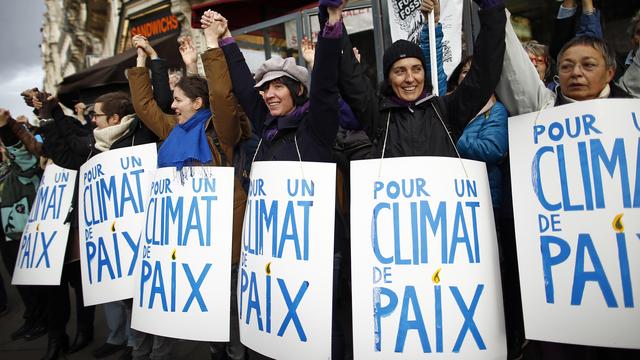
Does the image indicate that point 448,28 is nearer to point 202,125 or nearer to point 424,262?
point 202,125

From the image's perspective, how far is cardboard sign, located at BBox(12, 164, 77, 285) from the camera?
287 cm

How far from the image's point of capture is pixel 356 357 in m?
1.54

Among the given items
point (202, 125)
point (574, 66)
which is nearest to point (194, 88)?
point (202, 125)

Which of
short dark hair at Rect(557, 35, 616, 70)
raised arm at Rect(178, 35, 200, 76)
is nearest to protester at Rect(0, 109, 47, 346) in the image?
raised arm at Rect(178, 35, 200, 76)

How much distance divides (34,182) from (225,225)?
2862 millimetres

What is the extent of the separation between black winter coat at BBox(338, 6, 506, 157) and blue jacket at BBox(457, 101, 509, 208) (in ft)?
0.22

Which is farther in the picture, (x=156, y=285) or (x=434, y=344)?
(x=156, y=285)

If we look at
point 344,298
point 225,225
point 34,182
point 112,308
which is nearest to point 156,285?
point 225,225

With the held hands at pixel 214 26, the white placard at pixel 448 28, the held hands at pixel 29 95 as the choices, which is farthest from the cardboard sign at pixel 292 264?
the held hands at pixel 29 95

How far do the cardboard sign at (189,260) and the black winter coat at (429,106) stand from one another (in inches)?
28.7

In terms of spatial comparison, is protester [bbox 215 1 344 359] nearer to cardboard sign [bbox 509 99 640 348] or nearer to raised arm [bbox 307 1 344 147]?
raised arm [bbox 307 1 344 147]

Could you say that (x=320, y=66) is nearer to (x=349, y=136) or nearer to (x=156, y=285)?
(x=349, y=136)

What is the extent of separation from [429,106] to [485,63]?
28 centimetres

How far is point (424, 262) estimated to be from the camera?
154 cm
